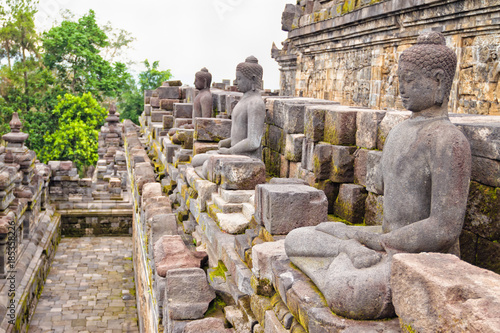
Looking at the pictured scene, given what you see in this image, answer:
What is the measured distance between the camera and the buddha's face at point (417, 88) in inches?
103

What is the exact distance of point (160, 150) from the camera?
1060cm

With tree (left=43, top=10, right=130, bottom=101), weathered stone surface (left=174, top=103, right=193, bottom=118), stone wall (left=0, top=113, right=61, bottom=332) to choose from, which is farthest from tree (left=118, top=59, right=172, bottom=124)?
weathered stone surface (left=174, top=103, right=193, bottom=118)

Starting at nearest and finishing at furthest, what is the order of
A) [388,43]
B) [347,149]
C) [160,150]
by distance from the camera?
1. [347,149]
2. [388,43]
3. [160,150]

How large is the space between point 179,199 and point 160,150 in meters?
3.51

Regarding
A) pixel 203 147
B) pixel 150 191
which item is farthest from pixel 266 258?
pixel 150 191

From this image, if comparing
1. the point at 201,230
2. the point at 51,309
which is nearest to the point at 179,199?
the point at 201,230

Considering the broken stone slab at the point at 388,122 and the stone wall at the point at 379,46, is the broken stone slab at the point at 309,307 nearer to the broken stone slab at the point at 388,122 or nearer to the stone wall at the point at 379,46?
the broken stone slab at the point at 388,122

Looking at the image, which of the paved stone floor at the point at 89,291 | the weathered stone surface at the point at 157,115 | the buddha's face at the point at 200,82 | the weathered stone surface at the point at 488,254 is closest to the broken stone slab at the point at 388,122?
the weathered stone surface at the point at 488,254

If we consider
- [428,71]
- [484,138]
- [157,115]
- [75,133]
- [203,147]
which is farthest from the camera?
[75,133]

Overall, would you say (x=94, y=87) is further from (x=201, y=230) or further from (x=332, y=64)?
(x=201, y=230)

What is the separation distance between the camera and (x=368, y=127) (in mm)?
3842

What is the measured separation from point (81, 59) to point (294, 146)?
90.3 ft

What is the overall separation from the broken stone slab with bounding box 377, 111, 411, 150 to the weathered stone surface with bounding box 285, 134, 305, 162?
130cm

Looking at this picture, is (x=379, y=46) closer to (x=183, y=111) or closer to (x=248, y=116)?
(x=183, y=111)
